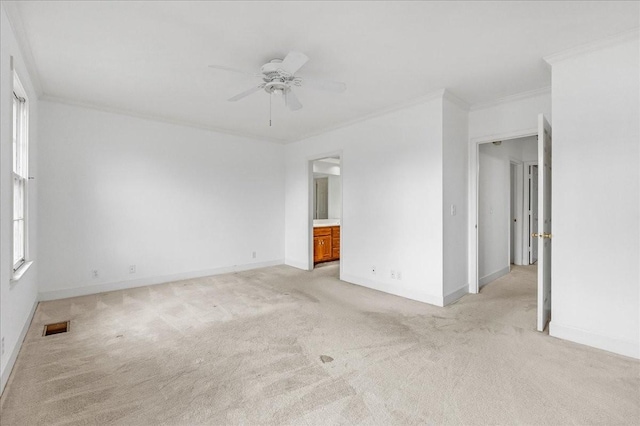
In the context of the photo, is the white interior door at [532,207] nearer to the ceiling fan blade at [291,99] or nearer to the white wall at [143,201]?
the white wall at [143,201]

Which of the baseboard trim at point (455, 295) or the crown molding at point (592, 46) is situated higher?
the crown molding at point (592, 46)

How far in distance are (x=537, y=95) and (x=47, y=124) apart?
5.85 metres

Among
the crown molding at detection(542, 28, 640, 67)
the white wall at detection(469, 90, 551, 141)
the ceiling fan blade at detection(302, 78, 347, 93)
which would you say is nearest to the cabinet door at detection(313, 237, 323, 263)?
the white wall at detection(469, 90, 551, 141)

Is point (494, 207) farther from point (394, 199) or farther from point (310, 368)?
point (310, 368)

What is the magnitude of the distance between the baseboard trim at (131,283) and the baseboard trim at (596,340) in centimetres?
445

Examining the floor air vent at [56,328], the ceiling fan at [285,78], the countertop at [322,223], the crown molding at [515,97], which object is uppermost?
the crown molding at [515,97]

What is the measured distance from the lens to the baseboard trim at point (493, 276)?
4502 millimetres

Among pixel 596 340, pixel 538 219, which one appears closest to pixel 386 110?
pixel 538 219

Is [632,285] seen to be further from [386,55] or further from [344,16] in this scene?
[344,16]

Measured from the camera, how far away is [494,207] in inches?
195

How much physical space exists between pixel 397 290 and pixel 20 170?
Result: 435cm

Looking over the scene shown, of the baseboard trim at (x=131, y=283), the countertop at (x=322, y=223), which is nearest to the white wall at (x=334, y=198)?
the countertop at (x=322, y=223)

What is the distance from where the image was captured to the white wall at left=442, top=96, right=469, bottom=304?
12.0 ft

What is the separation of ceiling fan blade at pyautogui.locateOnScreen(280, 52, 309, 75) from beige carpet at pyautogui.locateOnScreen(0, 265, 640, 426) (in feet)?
7.53
